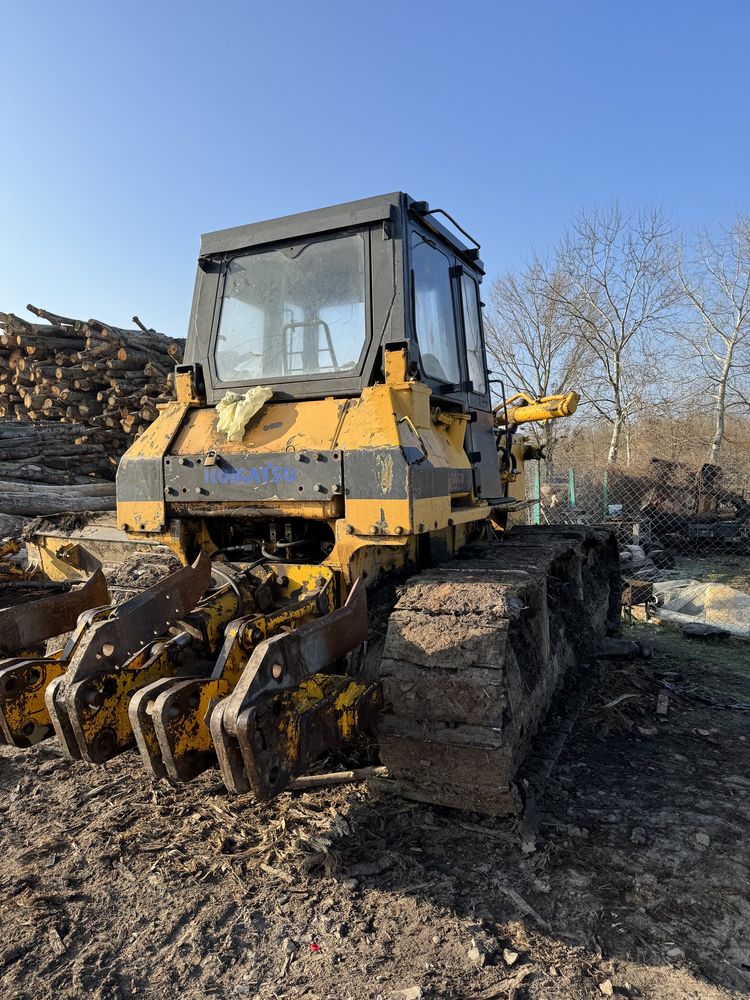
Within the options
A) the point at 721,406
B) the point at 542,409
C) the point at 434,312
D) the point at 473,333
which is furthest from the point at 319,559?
the point at 721,406

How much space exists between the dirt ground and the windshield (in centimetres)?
225

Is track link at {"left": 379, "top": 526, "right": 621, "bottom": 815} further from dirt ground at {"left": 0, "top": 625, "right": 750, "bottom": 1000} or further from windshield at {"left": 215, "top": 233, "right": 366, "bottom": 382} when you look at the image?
windshield at {"left": 215, "top": 233, "right": 366, "bottom": 382}

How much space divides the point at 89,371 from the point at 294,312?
22.4ft

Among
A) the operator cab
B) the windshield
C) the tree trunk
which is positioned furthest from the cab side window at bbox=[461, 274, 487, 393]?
the tree trunk

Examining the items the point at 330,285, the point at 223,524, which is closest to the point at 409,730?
the point at 223,524

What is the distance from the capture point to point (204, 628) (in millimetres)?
3148

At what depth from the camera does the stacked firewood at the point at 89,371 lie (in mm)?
9594

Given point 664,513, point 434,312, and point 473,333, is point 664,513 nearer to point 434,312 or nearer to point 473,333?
point 473,333

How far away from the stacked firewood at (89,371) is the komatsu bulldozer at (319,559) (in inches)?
230

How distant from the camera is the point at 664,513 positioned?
12438mm

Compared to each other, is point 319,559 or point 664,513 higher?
point 319,559

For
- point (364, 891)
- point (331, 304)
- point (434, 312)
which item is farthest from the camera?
point (434, 312)

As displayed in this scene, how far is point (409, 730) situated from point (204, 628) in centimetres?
105

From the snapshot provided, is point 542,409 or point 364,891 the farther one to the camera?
point 542,409
